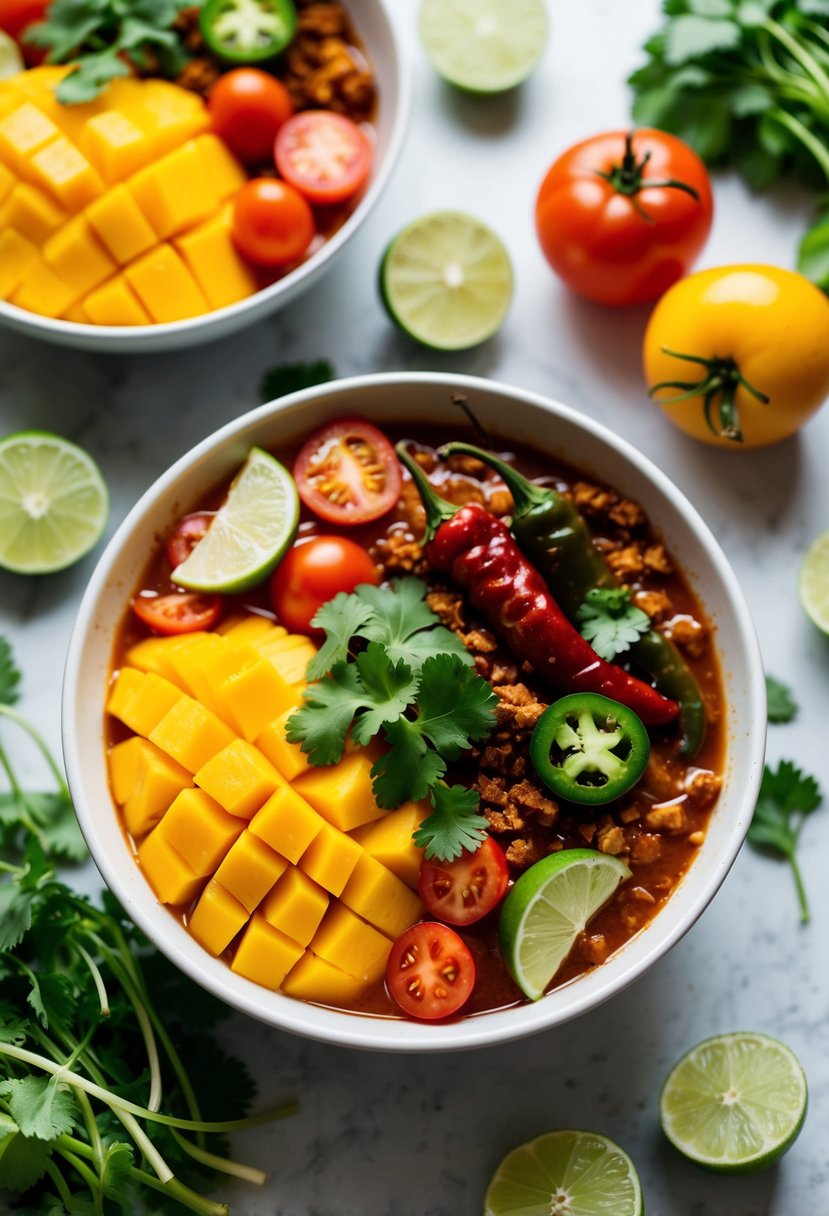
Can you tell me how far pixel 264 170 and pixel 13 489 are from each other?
3.95 feet

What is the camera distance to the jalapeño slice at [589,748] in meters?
3.08

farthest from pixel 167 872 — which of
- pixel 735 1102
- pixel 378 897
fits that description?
pixel 735 1102

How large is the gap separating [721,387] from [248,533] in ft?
4.48

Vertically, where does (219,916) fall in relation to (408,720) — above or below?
below

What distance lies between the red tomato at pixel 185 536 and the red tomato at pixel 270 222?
2.58 feet

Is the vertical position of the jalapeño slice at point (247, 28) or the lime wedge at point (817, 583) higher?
the jalapeño slice at point (247, 28)

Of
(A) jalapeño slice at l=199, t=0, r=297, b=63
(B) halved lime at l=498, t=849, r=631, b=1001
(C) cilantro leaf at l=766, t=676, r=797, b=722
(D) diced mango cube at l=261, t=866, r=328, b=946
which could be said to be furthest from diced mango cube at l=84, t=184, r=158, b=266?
(C) cilantro leaf at l=766, t=676, r=797, b=722

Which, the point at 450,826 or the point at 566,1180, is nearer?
the point at 450,826

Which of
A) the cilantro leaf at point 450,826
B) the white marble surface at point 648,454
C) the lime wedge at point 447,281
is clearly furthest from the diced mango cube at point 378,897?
the lime wedge at point 447,281

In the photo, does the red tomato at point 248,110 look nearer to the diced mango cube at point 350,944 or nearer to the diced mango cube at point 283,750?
the diced mango cube at point 283,750

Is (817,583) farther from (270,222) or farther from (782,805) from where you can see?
(270,222)

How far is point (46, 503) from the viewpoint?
357 cm

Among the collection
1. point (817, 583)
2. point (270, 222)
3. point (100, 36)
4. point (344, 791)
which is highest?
point (100, 36)

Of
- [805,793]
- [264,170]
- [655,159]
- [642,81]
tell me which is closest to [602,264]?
[655,159]
